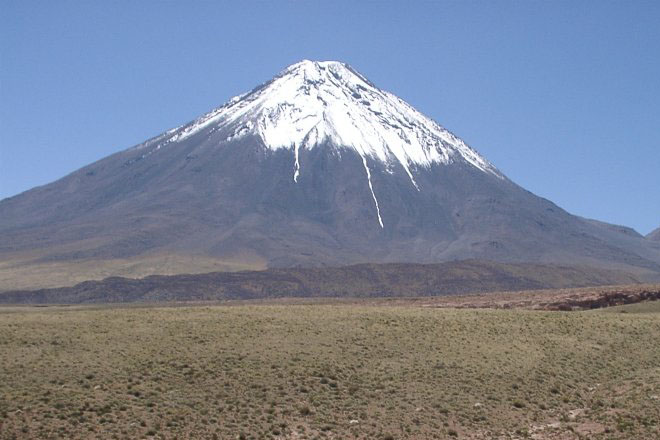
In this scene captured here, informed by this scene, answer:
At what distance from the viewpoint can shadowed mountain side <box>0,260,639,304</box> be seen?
132m

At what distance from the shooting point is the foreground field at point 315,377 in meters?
32.2

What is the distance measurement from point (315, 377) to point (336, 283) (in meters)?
112

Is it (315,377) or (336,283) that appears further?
(336,283)

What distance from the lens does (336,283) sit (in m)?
150

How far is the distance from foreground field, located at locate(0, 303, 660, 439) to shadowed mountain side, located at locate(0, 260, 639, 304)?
279 feet

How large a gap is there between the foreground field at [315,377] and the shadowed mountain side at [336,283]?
279ft

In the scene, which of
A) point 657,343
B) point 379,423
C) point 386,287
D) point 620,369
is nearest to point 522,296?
point 657,343

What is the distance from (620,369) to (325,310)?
52.5ft

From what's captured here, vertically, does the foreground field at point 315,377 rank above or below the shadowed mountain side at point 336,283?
below

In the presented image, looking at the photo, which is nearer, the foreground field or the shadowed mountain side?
the foreground field

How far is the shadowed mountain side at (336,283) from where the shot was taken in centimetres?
13175

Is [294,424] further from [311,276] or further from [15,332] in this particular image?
[311,276]

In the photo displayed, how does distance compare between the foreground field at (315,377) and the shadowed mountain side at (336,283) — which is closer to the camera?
the foreground field at (315,377)

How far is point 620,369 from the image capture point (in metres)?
43.1
